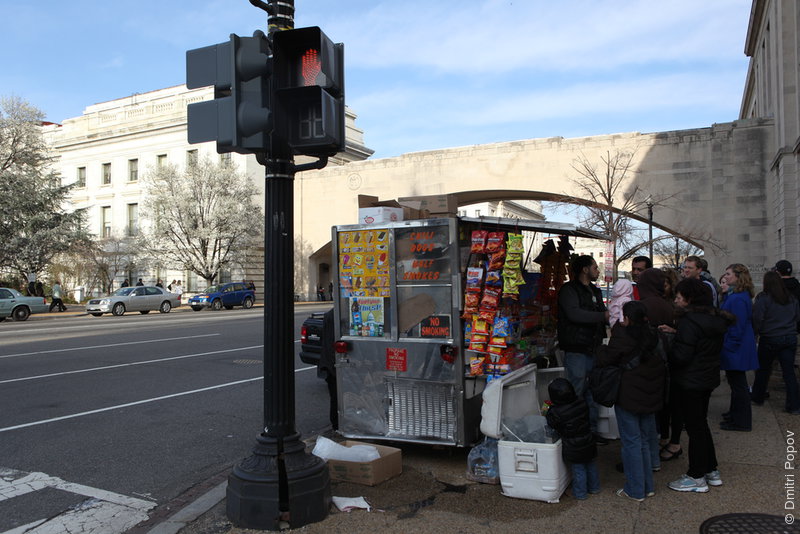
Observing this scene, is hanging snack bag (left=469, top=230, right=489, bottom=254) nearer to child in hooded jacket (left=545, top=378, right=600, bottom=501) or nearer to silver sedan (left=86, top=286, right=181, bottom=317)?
child in hooded jacket (left=545, top=378, right=600, bottom=501)

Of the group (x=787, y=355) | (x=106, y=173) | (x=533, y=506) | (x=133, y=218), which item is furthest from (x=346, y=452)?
(x=106, y=173)

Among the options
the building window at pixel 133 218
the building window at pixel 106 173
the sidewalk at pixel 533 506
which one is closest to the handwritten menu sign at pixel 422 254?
the sidewalk at pixel 533 506

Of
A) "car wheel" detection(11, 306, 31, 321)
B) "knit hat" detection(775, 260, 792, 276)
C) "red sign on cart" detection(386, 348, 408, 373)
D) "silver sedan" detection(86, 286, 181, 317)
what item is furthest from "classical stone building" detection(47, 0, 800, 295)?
"car wheel" detection(11, 306, 31, 321)

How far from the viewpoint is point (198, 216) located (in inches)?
1668

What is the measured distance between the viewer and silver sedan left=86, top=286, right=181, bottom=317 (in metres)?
30.9

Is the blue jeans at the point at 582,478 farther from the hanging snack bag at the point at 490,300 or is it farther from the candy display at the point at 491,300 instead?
the hanging snack bag at the point at 490,300

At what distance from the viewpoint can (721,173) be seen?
33.7 meters

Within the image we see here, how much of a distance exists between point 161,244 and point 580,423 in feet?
139

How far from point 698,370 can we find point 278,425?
3271 mm

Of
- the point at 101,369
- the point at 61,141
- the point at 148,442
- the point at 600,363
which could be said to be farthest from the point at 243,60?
the point at 61,141

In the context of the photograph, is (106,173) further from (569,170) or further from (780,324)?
(780,324)

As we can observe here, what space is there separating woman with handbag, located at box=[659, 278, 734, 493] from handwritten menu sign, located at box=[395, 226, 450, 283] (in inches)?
79.1

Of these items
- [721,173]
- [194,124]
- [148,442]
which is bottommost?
[148,442]

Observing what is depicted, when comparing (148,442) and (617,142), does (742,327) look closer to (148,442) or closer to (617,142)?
(148,442)
